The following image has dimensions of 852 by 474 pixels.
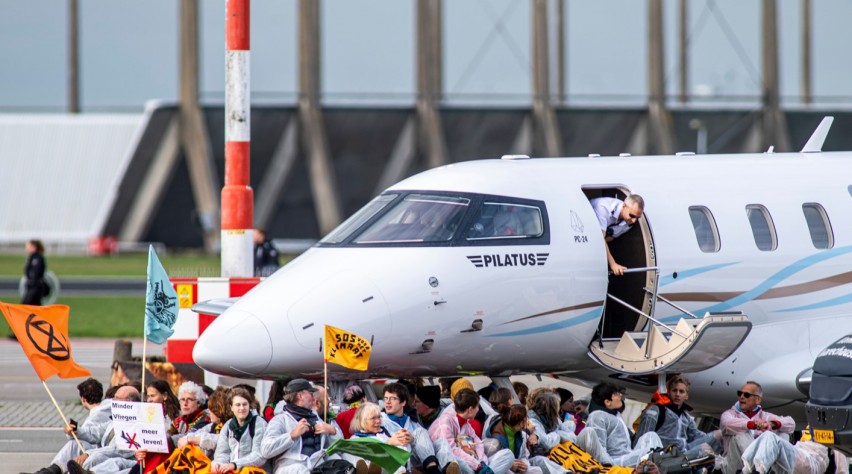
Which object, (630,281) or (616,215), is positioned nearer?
(616,215)

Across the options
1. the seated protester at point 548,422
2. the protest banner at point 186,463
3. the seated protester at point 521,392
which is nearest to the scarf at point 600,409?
the seated protester at point 548,422

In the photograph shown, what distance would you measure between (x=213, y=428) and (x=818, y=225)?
6359 millimetres

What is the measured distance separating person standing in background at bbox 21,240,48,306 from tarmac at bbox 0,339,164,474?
909 millimetres

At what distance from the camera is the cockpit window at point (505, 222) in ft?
41.6

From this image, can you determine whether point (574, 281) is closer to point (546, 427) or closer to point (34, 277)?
point (546, 427)

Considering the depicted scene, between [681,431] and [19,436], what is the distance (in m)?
7.48

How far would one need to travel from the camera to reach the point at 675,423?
41.7 ft

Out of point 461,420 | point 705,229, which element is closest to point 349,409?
point 461,420

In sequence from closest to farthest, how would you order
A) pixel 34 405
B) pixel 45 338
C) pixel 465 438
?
pixel 465 438, pixel 45 338, pixel 34 405

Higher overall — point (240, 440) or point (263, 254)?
point (263, 254)

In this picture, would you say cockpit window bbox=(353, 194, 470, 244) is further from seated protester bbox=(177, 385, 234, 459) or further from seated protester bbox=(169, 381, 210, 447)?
seated protester bbox=(169, 381, 210, 447)

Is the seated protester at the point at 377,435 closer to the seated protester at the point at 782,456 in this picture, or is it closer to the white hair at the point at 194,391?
the white hair at the point at 194,391

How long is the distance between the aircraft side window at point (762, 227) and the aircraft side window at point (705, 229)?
0.44 m

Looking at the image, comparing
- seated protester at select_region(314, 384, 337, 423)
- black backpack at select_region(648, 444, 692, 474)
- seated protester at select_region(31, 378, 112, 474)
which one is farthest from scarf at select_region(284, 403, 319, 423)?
black backpack at select_region(648, 444, 692, 474)
